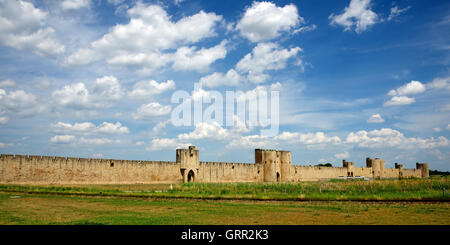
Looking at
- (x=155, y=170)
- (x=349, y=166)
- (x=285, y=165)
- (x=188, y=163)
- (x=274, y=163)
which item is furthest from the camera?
(x=349, y=166)

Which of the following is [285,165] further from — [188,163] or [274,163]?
[188,163]

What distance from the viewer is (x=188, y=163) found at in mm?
39188

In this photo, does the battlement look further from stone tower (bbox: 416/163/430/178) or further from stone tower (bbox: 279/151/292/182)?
stone tower (bbox: 416/163/430/178)

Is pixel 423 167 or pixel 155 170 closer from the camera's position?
pixel 155 170

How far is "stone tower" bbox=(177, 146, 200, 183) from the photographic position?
3872 cm

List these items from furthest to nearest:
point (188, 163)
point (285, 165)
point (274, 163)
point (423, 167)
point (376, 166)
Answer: point (423, 167), point (376, 166), point (285, 165), point (274, 163), point (188, 163)

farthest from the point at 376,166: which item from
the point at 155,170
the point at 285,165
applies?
the point at 155,170

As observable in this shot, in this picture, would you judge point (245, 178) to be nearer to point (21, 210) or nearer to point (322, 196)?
point (322, 196)

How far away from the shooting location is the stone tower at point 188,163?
3872 cm

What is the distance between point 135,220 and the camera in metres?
10.2

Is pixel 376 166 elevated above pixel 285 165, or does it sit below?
below

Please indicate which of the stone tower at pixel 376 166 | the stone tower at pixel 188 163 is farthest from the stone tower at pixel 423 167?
the stone tower at pixel 188 163
